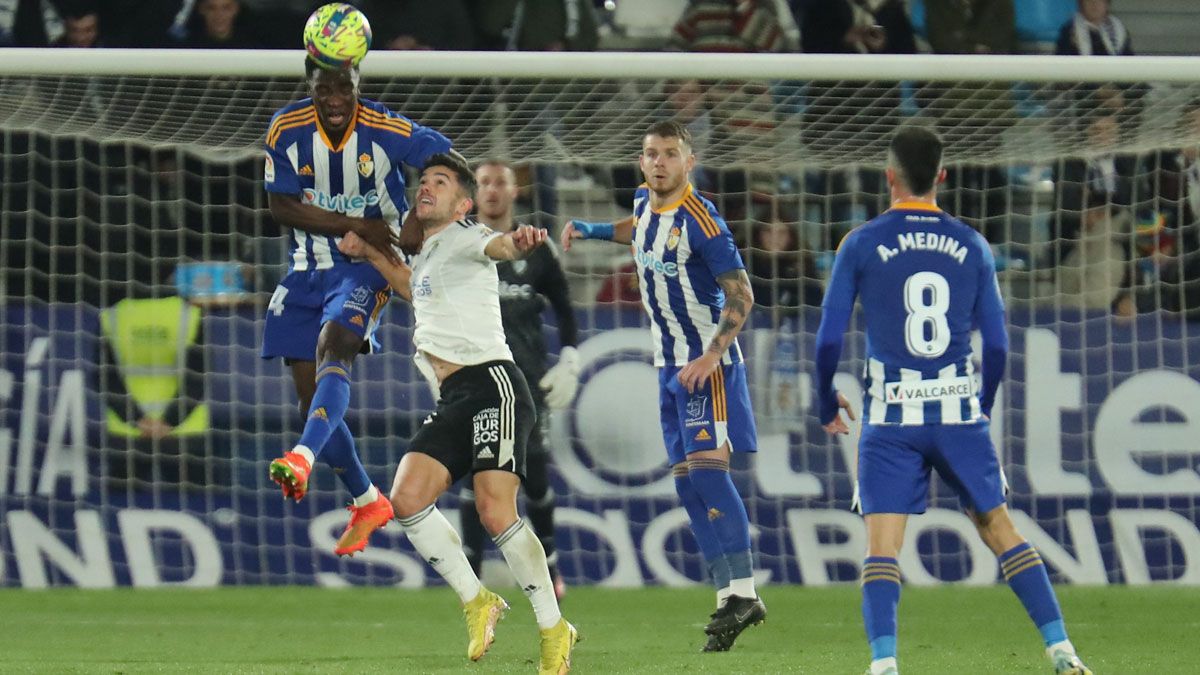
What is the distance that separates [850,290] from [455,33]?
570cm

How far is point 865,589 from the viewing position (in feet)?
17.9

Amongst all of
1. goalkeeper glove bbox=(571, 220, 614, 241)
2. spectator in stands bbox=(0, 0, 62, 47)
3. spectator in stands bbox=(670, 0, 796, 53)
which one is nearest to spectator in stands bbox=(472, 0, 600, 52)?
spectator in stands bbox=(670, 0, 796, 53)

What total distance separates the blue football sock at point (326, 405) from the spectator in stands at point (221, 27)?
387 centimetres

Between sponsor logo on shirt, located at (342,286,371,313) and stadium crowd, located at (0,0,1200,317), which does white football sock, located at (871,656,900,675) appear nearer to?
sponsor logo on shirt, located at (342,286,371,313)

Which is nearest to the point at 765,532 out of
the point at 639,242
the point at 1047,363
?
the point at 1047,363

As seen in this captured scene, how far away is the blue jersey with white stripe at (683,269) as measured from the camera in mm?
7371

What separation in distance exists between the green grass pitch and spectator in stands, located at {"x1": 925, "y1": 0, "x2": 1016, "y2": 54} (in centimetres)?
352

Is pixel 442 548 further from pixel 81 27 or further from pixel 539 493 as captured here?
pixel 81 27

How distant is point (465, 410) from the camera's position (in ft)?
20.7

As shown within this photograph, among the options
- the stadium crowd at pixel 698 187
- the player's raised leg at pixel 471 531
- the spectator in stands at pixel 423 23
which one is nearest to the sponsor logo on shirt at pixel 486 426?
the player's raised leg at pixel 471 531

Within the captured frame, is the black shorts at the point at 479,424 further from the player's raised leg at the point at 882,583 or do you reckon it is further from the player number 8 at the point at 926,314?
the player number 8 at the point at 926,314

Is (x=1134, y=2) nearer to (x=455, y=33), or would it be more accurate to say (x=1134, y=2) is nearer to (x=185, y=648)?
(x=455, y=33)

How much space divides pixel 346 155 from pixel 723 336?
5.39 ft

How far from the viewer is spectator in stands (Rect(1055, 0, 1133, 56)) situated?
37.2ft
